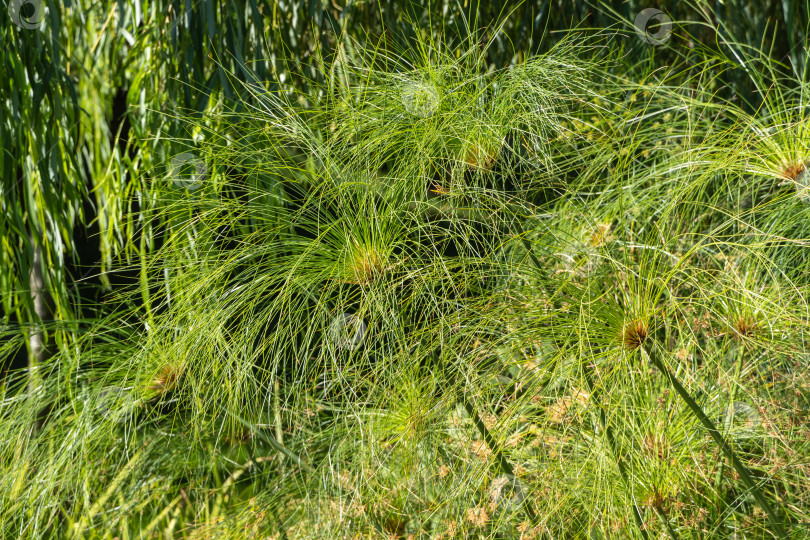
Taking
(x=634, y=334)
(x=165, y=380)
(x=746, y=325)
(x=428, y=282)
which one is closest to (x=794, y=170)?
(x=746, y=325)

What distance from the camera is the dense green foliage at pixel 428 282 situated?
35.9 inches

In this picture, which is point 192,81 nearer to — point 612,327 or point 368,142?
Answer: point 368,142

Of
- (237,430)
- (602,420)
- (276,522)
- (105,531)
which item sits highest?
(602,420)

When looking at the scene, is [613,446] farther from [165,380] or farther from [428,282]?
[165,380]

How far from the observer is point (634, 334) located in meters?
0.81

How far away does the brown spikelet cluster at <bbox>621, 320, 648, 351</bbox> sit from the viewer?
80 cm

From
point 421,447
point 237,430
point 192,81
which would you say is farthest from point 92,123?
Answer: point 421,447

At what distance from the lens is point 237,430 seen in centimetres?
131

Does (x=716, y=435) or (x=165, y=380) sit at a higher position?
(x=716, y=435)

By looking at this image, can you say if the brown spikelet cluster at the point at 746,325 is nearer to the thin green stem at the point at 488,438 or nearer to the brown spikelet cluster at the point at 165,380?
the thin green stem at the point at 488,438

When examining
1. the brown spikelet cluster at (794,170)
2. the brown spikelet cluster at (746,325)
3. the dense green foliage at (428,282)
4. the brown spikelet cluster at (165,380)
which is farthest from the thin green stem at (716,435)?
the brown spikelet cluster at (165,380)

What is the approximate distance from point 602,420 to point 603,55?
0.85 metres

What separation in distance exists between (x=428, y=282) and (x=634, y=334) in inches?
10.7

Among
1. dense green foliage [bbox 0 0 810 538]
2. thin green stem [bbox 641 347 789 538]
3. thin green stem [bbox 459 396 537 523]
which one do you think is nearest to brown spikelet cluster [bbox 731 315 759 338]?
dense green foliage [bbox 0 0 810 538]
